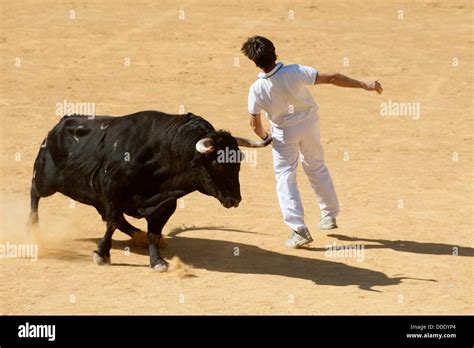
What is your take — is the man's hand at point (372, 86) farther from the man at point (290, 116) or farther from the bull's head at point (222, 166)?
the bull's head at point (222, 166)

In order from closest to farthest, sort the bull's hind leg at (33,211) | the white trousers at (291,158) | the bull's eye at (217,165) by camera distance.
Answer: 1. the bull's eye at (217,165)
2. the white trousers at (291,158)
3. the bull's hind leg at (33,211)

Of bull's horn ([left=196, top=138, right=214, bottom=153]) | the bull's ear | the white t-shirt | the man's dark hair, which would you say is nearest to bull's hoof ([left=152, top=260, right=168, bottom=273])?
the bull's ear

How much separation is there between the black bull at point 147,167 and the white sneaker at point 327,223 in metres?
1.98

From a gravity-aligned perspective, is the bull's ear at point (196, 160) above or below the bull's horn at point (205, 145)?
below

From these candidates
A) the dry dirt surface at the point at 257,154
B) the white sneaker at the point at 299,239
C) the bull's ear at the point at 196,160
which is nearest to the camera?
the dry dirt surface at the point at 257,154

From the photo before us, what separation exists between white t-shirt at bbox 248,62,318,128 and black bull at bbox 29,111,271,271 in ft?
1.93

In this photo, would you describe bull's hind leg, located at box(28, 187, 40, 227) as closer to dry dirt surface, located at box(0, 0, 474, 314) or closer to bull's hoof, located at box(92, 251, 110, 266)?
dry dirt surface, located at box(0, 0, 474, 314)

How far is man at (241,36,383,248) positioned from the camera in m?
10.9

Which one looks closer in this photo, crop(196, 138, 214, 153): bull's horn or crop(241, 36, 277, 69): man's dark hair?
crop(196, 138, 214, 153): bull's horn

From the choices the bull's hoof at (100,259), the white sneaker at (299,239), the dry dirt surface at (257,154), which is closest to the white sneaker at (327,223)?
the dry dirt surface at (257,154)

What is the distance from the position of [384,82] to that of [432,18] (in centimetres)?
534

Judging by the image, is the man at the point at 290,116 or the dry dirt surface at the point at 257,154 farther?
the man at the point at 290,116

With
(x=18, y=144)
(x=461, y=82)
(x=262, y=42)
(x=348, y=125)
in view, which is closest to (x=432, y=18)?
(x=461, y=82)

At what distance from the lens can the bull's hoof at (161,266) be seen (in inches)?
421
